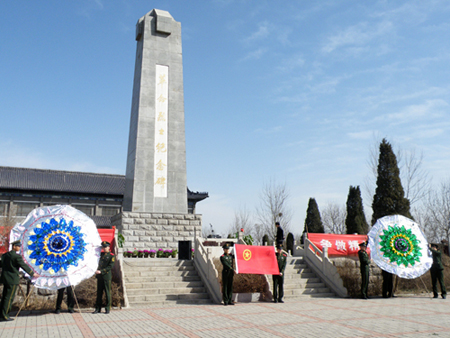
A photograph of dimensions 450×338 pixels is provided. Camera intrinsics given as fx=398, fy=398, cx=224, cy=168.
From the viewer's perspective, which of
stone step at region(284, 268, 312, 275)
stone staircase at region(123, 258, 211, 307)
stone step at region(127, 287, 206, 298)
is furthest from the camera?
stone step at region(284, 268, 312, 275)

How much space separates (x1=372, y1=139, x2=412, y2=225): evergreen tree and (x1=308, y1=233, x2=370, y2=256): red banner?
24.1 ft

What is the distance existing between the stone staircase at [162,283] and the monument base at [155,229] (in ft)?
8.88

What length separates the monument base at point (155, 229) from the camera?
16.0 m

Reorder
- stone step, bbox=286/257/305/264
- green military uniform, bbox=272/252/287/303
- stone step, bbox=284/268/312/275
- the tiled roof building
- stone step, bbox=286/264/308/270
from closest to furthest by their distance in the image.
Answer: green military uniform, bbox=272/252/287/303
stone step, bbox=284/268/312/275
stone step, bbox=286/264/308/270
stone step, bbox=286/257/305/264
the tiled roof building

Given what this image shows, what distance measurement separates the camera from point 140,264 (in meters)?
13.1

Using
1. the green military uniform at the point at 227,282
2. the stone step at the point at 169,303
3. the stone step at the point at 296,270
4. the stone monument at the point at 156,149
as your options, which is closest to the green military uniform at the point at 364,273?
the stone step at the point at 296,270

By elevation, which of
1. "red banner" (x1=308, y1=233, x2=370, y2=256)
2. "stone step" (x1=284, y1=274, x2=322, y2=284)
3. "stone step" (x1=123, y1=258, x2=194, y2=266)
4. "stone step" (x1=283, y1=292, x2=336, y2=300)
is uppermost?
"red banner" (x1=308, y1=233, x2=370, y2=256)

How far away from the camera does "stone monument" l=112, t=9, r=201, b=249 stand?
53.9 feet

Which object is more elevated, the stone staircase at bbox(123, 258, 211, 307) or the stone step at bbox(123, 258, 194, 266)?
the stone step at bbox(123, 258, 194, 266)

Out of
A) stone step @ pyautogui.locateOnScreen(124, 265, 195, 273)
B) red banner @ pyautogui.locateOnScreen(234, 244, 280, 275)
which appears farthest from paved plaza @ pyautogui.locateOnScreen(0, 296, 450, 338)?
stone step @ pyautogui.locateOnScreen(124, 265, 195, 273)

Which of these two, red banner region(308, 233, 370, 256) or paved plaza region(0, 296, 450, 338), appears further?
red banner region(308, 233, 370, 256)

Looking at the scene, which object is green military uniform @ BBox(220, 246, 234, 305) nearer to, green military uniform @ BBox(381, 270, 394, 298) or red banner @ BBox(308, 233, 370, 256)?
green military uniform @ BBox(381, 270, 394, 298)

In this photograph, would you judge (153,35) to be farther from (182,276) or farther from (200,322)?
(200,322)

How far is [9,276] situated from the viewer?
8.33 meters
